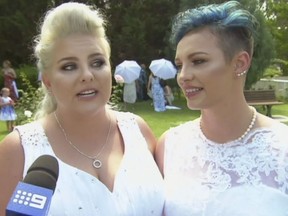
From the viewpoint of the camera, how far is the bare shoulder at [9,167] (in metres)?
2.55

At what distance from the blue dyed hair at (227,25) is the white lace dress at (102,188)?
0.78m

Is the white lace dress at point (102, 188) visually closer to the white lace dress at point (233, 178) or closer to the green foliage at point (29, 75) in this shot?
the white lace dress at point (233, 178)

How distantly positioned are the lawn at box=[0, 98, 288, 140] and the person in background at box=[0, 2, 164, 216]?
807 centimetres

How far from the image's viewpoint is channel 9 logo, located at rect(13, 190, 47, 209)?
4.79 ft

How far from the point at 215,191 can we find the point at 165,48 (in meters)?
17.5

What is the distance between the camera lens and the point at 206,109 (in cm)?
263

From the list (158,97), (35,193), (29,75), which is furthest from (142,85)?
(35,193)

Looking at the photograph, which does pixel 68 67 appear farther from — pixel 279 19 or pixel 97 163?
pixel 279 19

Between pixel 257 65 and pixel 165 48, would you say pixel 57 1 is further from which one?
pixel 257 65

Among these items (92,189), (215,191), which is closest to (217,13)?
(215,191)

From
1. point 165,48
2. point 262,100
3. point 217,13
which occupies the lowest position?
point 262,100

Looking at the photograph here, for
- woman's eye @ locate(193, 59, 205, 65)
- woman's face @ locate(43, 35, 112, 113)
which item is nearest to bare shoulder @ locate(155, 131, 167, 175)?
woman's face @ locate(43, 35, 112, 113)

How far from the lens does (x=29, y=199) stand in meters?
1.48

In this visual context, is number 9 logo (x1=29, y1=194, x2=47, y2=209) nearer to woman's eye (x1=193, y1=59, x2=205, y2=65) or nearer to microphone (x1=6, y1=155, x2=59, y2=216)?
microphone (x1=6, y1=155, x2=59, y2=216)
